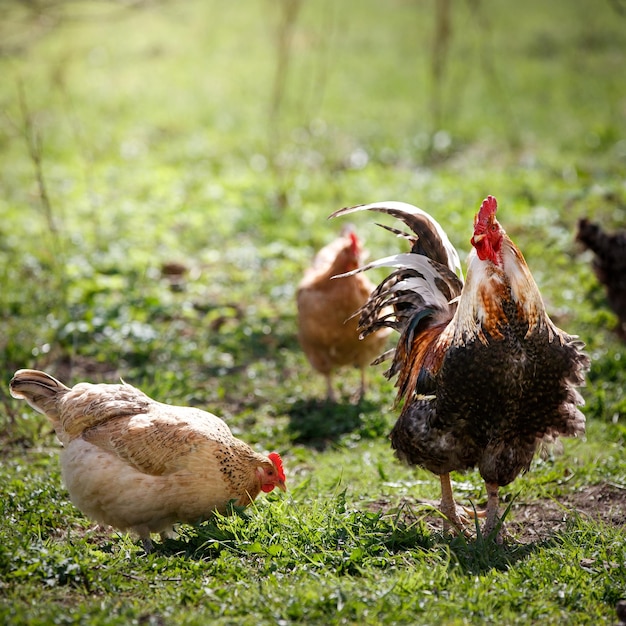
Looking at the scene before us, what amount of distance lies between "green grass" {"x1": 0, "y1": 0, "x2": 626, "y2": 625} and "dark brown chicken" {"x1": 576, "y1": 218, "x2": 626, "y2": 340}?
325 mm

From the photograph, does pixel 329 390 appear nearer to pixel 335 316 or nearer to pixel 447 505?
pixel 335 316

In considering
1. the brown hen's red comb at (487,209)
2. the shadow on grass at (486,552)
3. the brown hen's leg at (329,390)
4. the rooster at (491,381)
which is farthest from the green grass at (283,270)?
the brown hen's red comb at (487,209)

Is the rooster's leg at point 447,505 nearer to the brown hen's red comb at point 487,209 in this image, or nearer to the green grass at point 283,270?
the green grass at point 283,270

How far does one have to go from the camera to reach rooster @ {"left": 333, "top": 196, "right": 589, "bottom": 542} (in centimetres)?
425

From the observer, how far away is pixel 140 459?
173 inches

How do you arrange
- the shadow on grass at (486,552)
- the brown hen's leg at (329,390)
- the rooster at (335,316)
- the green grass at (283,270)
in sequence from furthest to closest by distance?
the brown hen's leg at (329,390) → the rooster at (335,316) → the shadow on grass at (486,552) → the green grass at (283,270)

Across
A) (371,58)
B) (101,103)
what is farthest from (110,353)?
(371,58)

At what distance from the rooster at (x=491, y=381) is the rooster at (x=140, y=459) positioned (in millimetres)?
1040

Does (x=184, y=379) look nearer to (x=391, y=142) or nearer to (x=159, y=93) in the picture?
(x=391, y=142)

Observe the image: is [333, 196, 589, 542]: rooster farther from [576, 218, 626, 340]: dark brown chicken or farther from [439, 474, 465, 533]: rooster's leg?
[576, 218, 626, 340]: dark brown chicken

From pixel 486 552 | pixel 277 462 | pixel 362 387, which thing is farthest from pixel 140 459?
pixel 362 387

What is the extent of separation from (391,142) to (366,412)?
830cm

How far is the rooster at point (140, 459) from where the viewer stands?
14.4 feet

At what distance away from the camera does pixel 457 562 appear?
4.07 meters
